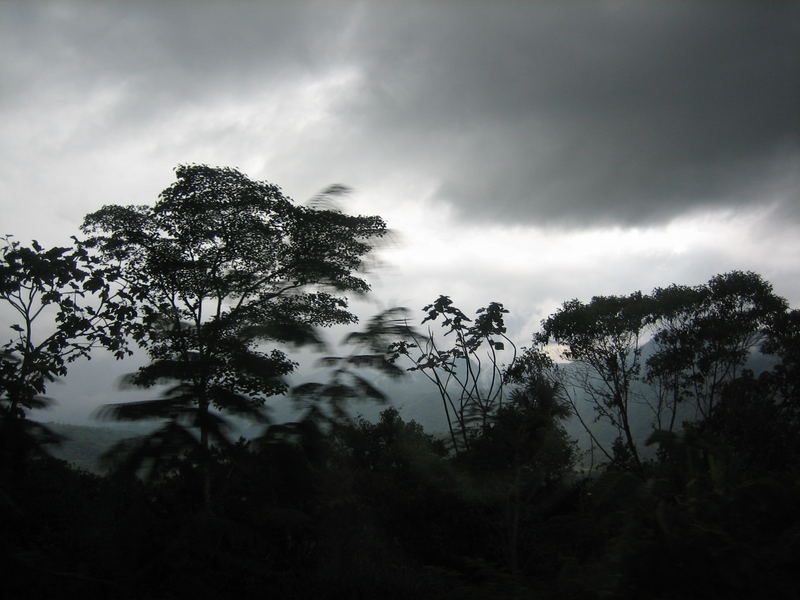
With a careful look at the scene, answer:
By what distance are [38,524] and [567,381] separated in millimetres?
24092

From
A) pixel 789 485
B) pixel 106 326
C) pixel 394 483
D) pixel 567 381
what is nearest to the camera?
pixel 789 485

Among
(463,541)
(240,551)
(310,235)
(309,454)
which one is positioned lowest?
(463,541)

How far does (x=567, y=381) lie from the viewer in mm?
23906

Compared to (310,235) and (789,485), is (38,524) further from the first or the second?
(789,485)

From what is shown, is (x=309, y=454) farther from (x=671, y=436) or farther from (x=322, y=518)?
(x=671, y=436)

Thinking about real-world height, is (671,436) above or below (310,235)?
below

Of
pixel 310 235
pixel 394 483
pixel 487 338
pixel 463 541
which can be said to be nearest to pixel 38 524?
pixel 310 235

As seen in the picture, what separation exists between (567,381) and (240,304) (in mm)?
23928

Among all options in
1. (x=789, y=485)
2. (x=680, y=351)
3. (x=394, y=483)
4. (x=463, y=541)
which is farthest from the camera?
(x=680, y=351)

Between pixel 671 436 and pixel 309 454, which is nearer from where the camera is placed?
pixel 309 454

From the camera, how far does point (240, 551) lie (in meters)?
1.87

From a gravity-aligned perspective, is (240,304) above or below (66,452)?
above

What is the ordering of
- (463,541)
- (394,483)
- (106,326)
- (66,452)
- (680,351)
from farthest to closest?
(680,351)
(463,541)
(394,483)
(106,326)
(66,452)

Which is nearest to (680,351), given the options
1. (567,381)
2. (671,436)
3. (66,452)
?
(567,381)
